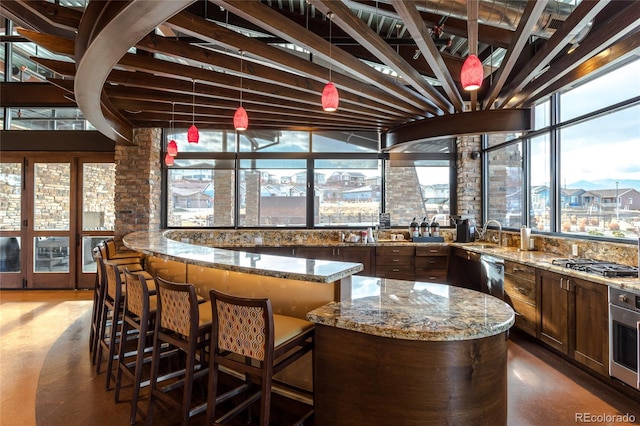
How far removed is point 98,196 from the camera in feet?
20.1

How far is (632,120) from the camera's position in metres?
3.31

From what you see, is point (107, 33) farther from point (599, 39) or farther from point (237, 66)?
point (599, 39)

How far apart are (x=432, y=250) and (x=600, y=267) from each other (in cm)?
255

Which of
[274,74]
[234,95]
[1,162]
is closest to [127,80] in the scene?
[234,95]

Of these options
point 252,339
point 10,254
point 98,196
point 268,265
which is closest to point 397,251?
point 268,265

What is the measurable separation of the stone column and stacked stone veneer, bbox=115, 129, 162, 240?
17.5 ft

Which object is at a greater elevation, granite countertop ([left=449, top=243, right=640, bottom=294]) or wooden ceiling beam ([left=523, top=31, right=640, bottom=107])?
wooden ceiling beam ([left=523, top=31, right=640, bottom=107])

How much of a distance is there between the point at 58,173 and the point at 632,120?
26.7 feet

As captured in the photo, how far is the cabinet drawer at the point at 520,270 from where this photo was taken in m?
3.57

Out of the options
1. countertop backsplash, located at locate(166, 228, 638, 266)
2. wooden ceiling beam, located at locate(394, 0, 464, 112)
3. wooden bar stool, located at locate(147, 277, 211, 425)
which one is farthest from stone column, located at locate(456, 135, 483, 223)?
wooden bar stool, located at locate(147, 277, 211, 425)

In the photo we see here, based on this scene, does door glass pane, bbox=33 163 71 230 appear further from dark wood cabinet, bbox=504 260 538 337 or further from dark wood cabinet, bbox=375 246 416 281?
dark wood cabinet, bbox=504 260 538 337

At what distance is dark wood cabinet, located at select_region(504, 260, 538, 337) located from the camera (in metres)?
3.55

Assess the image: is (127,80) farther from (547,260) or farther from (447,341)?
(547,260)

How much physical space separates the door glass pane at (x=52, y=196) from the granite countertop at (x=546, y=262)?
263 inches
